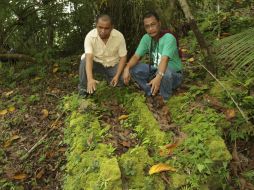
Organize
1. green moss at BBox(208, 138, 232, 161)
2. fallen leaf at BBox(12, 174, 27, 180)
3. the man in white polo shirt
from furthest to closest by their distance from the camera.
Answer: the man in white polo shirt → fallen leaf at BBox(12, 174, 27, 180) → green moss at BBox(208, 138, 232, 161)

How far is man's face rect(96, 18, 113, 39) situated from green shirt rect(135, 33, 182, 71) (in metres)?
0.48

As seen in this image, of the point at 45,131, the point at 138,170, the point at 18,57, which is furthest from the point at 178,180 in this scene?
the point at 18,57

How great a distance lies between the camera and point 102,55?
4.96 m

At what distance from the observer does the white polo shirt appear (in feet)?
15.6

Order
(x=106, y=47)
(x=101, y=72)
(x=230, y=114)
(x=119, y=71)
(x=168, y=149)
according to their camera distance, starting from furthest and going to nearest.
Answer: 1. (x=101, y=72)
2. (x=106, y=47)
3. (x=119, y=71)
4. (x=230, y=114)
5. (x=168, y=149)

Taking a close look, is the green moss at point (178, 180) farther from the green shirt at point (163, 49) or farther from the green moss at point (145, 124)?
the green shirt at point (163, 49)

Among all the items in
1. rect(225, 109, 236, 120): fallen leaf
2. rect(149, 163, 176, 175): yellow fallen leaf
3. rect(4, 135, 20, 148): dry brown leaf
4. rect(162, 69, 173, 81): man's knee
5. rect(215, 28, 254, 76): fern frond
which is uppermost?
rect(215, 28, 254, 76): fern frond

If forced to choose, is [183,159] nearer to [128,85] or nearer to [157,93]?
[157,93]

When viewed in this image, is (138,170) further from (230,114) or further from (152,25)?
(152,25)

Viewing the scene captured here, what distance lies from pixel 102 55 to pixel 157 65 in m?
0.82

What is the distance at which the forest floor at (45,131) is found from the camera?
3.79 metres

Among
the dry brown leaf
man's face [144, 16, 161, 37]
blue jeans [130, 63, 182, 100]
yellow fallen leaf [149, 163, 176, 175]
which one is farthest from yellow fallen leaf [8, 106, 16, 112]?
yellow fallen leaf [149, 163, 176, 175]

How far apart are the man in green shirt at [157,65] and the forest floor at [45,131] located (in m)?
0.22

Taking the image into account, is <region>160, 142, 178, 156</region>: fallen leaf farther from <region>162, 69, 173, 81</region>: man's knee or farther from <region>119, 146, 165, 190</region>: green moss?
<region>162, 69, 173, 81</region>: man's knee
